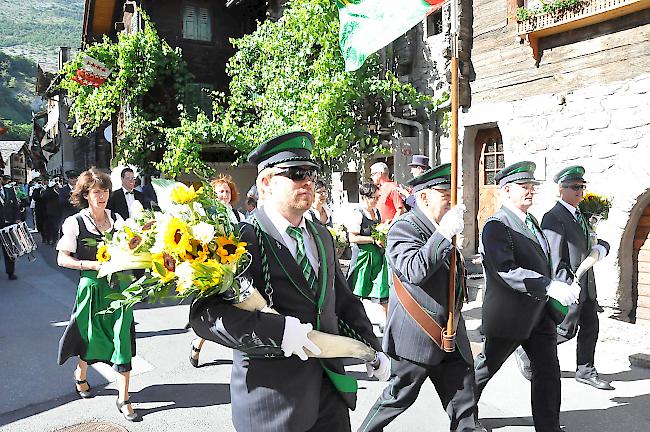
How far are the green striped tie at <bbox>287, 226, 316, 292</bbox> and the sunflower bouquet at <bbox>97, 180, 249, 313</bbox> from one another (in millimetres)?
286

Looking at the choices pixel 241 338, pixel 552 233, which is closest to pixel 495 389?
pixel 552 233

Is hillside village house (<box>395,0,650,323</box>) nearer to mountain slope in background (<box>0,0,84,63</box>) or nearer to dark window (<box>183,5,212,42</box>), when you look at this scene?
dark window (<box>183,5,212,42</box>)

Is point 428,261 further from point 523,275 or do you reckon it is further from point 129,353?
point 129,353

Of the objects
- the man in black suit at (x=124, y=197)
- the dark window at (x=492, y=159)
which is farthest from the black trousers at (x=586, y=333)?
the man in black suit at (x=124, y=197)

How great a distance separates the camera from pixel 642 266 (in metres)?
6.59

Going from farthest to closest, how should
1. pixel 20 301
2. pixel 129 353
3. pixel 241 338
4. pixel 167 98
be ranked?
pixel 167 98, pixel 20 301, pixel 129 353, pixel 241 338

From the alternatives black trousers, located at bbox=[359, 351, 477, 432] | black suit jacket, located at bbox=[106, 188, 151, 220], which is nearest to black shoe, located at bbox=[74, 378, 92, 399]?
black trousers, located at bbox=[359, 351, 477, 432]

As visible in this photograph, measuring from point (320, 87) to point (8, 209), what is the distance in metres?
6.84

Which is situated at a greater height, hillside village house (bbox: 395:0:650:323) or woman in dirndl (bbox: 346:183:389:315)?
hillside village house (bbox: 395:0:650:323)

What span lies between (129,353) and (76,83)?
13341mm

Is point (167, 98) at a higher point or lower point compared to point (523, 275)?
higher

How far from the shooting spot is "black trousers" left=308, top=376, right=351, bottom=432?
8.43 feet

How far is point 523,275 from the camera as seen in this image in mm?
3537

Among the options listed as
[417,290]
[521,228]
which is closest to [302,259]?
[417,290]
